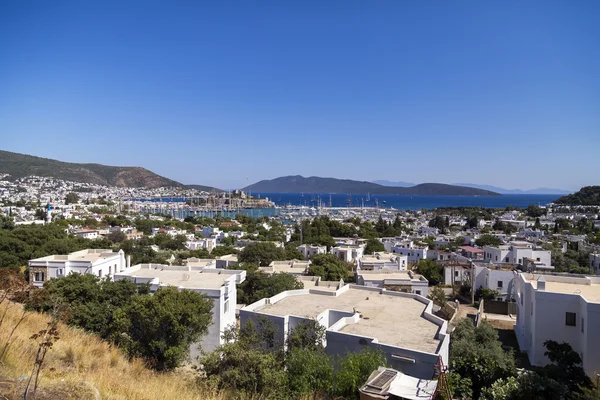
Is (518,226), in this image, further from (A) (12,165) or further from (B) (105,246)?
(A) (12,165)

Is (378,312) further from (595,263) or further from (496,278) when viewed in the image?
(595,263)

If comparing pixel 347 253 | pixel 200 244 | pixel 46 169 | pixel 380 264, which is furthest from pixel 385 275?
pixel 46 169

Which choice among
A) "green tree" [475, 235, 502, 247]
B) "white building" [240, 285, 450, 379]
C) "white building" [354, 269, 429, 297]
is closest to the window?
"white building" [240, 285, 450, 379]

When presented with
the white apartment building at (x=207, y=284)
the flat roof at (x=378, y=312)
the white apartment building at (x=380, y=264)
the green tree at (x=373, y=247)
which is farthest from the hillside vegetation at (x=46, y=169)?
the flat roof at (x=378, y=312)

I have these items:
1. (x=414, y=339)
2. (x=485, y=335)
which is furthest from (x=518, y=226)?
(x=414, y=339)

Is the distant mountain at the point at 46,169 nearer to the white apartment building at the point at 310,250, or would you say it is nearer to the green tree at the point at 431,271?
the white apartment building at the point at 310,250

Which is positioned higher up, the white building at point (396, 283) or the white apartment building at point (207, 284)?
the white apartment building at point (207, 284)

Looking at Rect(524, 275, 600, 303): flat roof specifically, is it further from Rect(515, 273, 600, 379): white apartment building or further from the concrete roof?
the concrete roof
